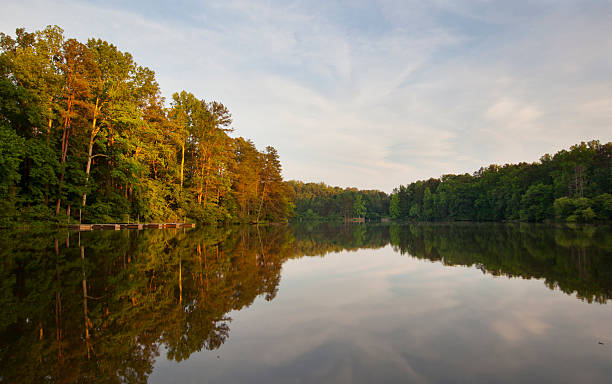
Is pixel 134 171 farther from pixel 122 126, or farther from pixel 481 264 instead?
pixel 481 264

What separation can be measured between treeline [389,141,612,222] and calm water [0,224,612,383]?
54834mm

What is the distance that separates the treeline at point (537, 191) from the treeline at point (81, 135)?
2264 inches

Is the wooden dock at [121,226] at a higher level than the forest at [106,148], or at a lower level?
lower

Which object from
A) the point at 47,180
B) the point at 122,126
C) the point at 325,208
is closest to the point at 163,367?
the point at 47,180

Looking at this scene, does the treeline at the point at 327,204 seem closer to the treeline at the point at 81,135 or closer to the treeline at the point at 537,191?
the treeline at the point at 537,191

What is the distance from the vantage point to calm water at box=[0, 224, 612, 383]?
10.8 feet

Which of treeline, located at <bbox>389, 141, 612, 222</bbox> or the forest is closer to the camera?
the forest

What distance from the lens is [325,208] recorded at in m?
141

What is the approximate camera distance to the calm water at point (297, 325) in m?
3.29

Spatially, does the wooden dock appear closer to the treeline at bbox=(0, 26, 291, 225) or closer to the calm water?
the treeline at bbox=(0, 26, 291, 225)

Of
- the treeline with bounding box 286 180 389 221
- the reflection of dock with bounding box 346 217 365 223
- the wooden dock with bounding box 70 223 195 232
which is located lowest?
the reflection of dock with bounding box 346 217 365 223

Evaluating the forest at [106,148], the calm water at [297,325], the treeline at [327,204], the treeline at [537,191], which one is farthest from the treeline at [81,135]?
the treeline at [327,204]

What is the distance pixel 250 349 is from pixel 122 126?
28.4 meters

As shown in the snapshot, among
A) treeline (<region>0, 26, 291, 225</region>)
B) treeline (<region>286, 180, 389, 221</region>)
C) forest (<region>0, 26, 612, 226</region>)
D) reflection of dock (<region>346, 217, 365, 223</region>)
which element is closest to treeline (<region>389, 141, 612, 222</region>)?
forest (<region>0, 26, 612, 226</region>)
